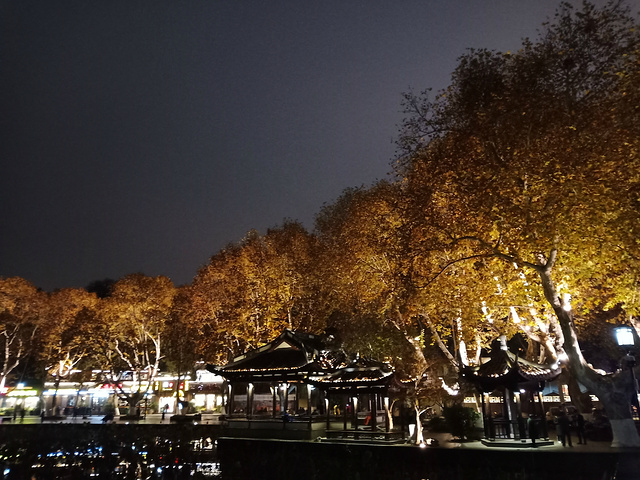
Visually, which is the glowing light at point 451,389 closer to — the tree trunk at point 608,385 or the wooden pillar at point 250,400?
the tree trunk at point 608,385

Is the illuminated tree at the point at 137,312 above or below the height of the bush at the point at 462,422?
above

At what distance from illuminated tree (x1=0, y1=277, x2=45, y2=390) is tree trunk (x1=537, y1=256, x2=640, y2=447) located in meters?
42.6

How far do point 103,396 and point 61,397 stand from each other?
453 cm

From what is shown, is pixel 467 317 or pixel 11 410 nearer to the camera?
pixel 467 317

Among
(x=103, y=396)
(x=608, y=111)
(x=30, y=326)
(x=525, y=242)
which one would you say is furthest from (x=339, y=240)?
A: (x=103, y=396)

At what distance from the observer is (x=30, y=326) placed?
41.9 m

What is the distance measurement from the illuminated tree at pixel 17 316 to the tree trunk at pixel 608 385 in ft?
140

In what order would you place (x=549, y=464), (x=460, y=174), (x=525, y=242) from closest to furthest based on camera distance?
(x=549, y=464) → (x=525, y=242) → (x=460, y=174)

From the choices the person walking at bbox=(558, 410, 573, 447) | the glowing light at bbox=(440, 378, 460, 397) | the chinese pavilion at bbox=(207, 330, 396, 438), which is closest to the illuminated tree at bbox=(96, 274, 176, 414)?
the chinese pavilion at bbox=(207, 330, 396, 438)

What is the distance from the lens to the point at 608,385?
584 inches

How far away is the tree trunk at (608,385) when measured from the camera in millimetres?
14453

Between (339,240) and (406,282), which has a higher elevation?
(339,240)

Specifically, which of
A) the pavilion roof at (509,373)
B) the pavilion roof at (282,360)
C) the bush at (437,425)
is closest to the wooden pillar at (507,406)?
Answer: the pavilion roof at (509,373)

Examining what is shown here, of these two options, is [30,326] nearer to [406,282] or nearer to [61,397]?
[61,397]
